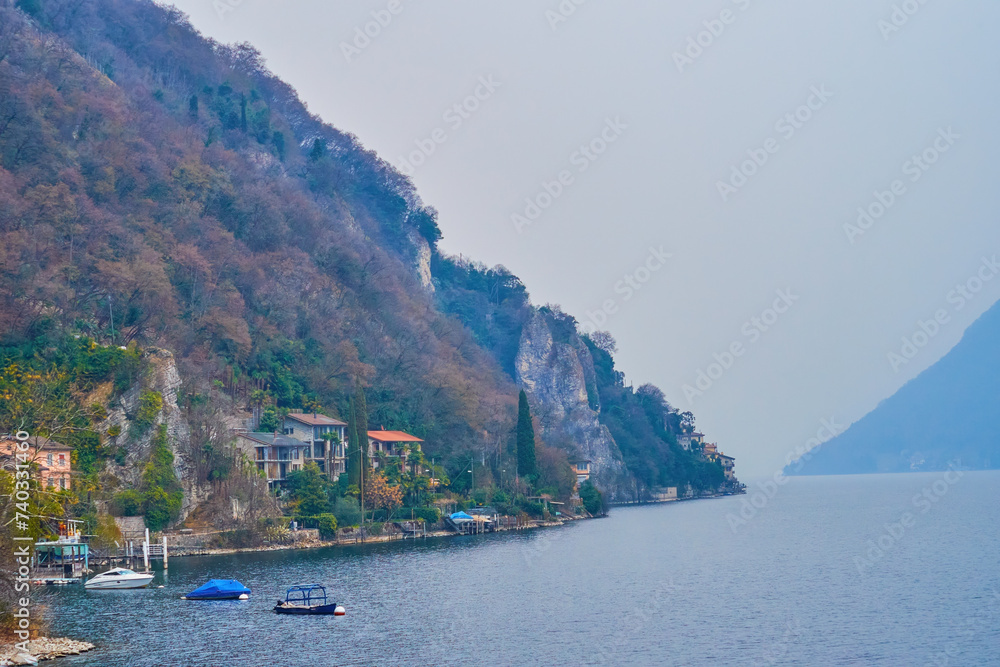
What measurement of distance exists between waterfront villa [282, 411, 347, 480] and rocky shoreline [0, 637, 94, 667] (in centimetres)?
4832

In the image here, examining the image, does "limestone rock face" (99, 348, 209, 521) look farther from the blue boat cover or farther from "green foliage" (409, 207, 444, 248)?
"green foliage" (409, 207, 444, 248)

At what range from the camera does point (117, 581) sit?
53.9 meters

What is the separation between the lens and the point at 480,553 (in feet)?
236

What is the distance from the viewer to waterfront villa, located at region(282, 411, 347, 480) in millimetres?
86562

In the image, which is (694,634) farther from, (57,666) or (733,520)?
(733,520)

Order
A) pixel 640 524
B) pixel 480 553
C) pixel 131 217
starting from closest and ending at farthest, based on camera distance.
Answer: pixel 480 553 → pixel 131 217 → pixel 640 524

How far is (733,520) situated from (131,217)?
69.7m

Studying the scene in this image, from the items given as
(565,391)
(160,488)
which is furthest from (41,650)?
(565,391)

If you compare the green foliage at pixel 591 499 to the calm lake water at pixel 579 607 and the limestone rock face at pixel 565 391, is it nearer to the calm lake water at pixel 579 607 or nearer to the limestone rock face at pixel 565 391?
the limestone rock face at pixel 565 391

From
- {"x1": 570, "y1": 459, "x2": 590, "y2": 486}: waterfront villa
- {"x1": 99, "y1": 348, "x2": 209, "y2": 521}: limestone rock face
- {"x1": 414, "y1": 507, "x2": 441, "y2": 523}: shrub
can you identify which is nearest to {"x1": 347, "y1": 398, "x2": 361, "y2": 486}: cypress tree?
{"x1": 414, "y1": 507, "x2": 441, "y2": 523}: shrub

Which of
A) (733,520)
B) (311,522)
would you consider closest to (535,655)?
(311,522)

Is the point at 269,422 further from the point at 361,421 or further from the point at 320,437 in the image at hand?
the point at 361,421

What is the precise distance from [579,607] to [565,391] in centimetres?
11805

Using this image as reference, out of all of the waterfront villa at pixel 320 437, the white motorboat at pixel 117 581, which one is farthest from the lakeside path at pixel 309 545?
the white motorboat at pixel 117 581
